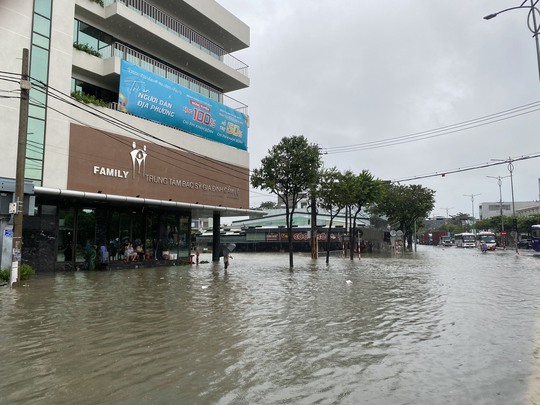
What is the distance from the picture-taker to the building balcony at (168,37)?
75.6 ft

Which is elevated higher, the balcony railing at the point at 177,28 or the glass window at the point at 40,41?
the balcony railing at the point at 177,28

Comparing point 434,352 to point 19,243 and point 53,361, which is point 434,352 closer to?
point 53,361

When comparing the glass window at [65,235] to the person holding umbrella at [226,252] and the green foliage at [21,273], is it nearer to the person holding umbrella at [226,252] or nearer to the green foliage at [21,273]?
the green foliage at [21,273]

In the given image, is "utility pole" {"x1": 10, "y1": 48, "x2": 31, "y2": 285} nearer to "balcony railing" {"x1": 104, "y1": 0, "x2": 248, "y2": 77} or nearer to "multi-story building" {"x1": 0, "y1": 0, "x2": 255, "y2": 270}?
"multi-story building" {"x1": 0, "y1": 0, "x2": 255, "y2": 270}

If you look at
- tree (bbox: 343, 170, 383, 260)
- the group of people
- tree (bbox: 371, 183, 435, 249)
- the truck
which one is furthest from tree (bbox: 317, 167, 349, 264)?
the truck

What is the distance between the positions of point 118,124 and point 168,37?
751 centimetres

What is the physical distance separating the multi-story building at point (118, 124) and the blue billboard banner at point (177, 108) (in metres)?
0.07

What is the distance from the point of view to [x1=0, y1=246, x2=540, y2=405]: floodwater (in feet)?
15.8

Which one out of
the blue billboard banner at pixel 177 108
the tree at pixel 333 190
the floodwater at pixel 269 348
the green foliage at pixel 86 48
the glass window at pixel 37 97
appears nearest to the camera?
the floodwater at pixel 269 348

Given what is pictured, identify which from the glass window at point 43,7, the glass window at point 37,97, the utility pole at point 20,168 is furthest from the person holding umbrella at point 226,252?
the glass window at point 43,7

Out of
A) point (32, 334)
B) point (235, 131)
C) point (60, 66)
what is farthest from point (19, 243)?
point (235, 131)

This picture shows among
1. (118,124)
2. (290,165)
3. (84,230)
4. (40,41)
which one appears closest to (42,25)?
(40,41)

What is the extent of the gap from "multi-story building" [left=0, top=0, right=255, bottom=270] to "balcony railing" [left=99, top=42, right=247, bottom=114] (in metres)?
0.09

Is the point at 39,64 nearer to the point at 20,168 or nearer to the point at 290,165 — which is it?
the point at 20,168
